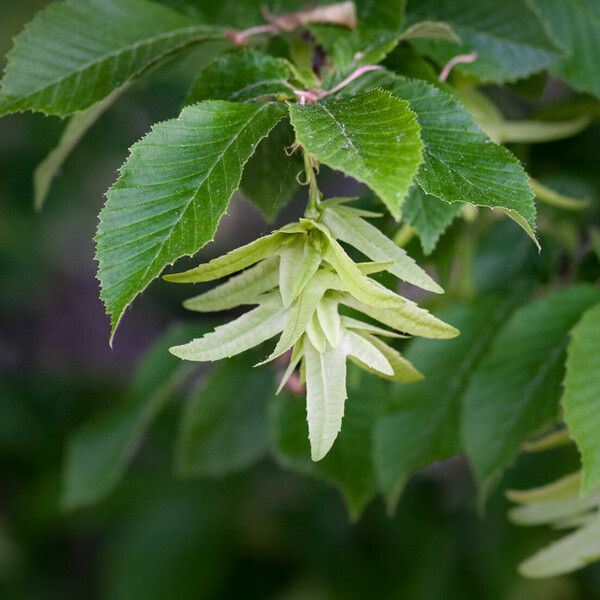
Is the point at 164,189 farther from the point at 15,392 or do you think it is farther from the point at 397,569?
the point at 15,392

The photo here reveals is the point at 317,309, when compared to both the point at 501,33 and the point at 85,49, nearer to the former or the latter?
the point at 85,49

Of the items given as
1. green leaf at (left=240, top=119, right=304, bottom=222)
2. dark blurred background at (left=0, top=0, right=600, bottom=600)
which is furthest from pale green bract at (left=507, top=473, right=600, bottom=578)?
dark blurred background at (left=0, top=0, right=600, bottom=600)

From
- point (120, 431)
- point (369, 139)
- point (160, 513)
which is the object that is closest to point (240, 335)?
point (369, 139)

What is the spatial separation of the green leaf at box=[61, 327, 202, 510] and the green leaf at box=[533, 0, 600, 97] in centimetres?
75

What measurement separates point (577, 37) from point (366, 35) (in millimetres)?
440

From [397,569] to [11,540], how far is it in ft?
4.23

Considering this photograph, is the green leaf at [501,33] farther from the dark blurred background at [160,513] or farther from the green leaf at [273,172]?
the dark blurred background at [160,513]

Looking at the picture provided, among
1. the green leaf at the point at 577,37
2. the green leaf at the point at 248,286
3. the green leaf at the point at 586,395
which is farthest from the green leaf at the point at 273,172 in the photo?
the green leaf at the point at 577,37

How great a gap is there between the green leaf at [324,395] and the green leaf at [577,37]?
2.30 feet

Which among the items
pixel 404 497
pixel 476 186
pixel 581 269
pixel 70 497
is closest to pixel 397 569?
pixel 404 497

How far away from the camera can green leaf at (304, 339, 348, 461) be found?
0.72 metres

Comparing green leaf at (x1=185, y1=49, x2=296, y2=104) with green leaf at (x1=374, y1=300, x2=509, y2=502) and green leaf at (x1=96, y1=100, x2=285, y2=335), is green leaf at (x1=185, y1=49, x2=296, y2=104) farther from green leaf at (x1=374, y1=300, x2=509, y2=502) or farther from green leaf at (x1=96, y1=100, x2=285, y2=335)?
green leaf at (x1=374, y1=300, x2=509, y2=502)

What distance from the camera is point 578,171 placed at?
1536 millimetres

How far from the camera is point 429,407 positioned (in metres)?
1.24
